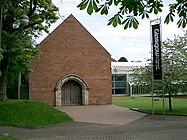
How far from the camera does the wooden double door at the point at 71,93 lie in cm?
3653

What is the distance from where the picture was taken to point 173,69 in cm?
2578

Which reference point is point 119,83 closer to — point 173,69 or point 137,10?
point 173,69

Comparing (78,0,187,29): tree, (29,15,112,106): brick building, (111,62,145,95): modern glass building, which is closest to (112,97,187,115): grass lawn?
(29,15,112,106): brick building

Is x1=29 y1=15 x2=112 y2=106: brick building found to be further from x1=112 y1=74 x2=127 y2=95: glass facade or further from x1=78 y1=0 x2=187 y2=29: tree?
x1=78 y1=0 x2=187 y2=29: tree

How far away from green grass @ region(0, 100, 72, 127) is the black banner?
23.0ft

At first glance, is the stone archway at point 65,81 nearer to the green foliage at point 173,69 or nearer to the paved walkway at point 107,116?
the paved walkway at point 107,116

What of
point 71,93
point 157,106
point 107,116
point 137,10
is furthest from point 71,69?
point 137,10

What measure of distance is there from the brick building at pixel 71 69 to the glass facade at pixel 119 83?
55.3 feet

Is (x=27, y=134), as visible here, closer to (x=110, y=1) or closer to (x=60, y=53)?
(x=110, y=1)

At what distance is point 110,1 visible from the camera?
4.26 meters

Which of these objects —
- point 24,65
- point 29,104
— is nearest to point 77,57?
point 24,65

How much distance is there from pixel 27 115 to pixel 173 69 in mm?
11697

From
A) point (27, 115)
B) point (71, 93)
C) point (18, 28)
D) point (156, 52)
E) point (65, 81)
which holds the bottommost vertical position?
point (27, 115)

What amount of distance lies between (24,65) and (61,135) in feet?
41.6
